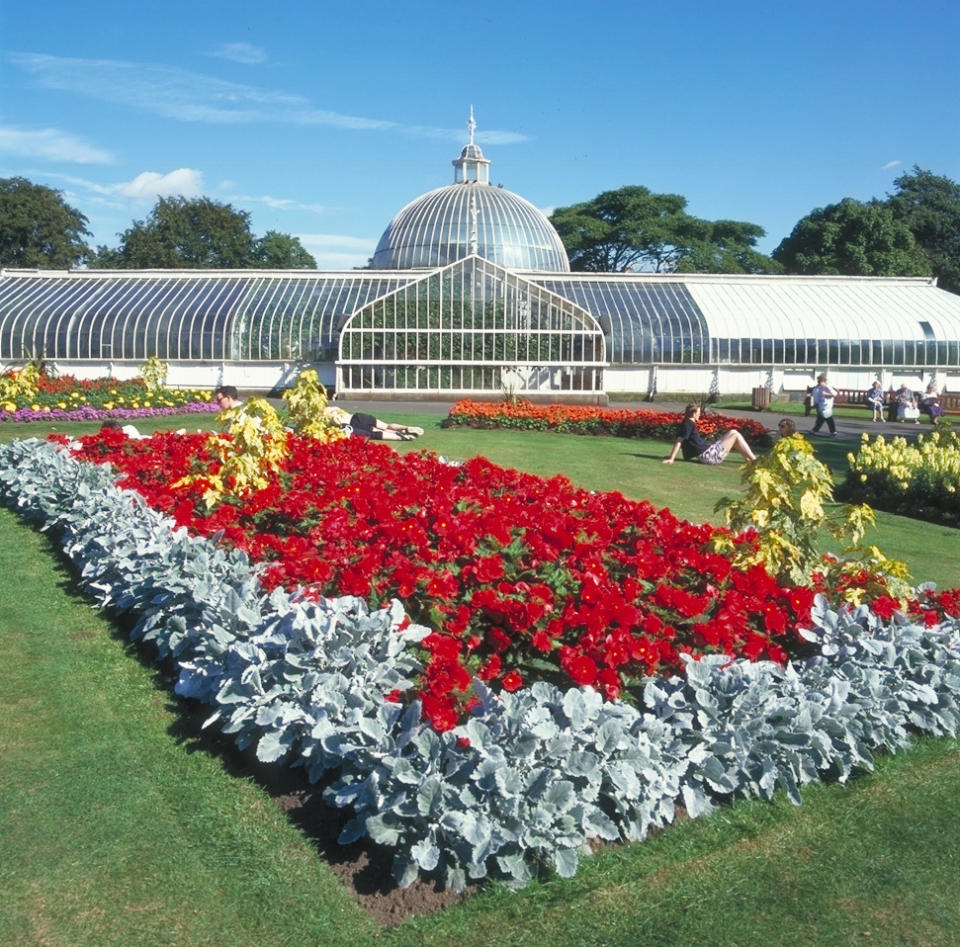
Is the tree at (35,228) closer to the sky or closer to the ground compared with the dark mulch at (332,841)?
closer to the sky

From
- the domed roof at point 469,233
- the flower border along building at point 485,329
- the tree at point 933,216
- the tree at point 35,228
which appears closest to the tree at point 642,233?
the tree at point 933,216

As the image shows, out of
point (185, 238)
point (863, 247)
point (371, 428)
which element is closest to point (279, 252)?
point (185, 238)

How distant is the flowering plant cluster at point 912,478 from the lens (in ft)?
36.6

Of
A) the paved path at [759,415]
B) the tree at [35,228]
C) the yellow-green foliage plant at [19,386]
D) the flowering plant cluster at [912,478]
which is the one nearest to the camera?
the flowering plant cluster at [912,478]

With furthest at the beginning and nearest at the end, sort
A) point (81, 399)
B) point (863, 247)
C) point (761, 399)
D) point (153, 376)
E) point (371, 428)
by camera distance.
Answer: point (863, 247) < point (761, 399) < point (153, 376) < point (81, 399) < point (371, 428)

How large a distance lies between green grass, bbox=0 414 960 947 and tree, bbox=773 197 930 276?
Result: 50.0m

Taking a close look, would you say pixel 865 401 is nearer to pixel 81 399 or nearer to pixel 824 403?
pixel 824 403

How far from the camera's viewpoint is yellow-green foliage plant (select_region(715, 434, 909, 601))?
5.58m

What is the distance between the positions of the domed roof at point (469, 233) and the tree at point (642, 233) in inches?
546

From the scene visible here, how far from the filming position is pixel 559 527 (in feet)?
19.1

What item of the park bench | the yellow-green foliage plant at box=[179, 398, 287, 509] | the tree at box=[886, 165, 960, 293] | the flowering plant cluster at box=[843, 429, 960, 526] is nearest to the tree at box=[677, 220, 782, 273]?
the tree at box=[886, 165, 960, 293]

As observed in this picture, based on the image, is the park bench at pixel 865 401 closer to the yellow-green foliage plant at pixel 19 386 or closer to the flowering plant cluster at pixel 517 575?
the yellow-green foliage plant at pixel 19 386

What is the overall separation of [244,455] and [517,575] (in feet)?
10.0

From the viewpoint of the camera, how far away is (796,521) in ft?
19.1
